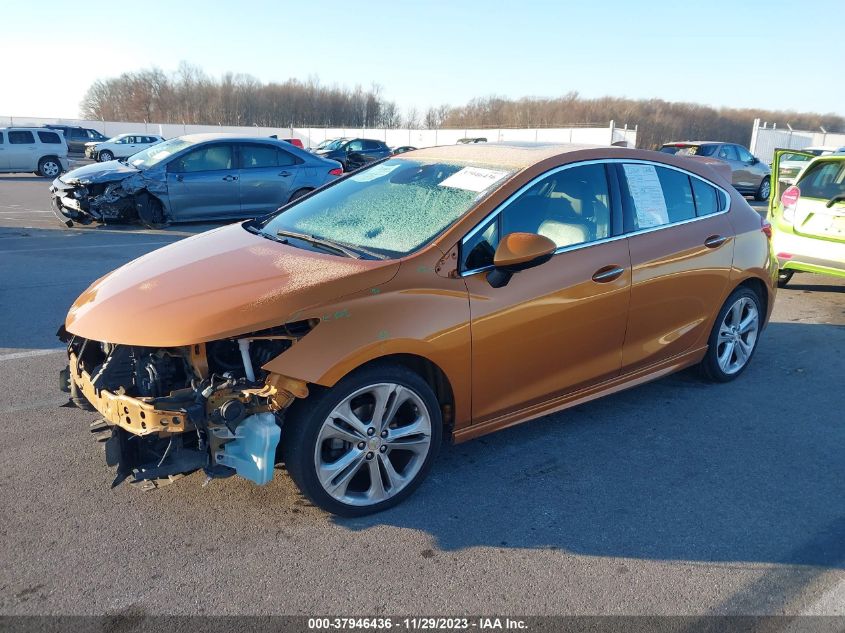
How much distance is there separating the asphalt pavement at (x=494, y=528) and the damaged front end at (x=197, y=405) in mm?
360

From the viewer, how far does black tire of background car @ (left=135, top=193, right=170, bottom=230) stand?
36.4ft

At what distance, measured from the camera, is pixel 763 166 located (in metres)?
20.5

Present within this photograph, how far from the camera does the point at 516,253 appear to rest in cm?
327

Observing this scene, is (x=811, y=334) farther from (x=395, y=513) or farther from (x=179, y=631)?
(x=179, y=631)

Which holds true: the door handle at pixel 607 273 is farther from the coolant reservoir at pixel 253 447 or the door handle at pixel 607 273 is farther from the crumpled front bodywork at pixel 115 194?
the crumpled front bodywork at pixel 115 194

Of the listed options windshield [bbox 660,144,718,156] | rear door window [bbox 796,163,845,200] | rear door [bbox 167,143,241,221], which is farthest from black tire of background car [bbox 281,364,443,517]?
windshield [bbox 660,144,718,156]

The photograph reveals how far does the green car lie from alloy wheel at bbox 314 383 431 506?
233 inches

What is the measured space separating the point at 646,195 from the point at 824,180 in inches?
183

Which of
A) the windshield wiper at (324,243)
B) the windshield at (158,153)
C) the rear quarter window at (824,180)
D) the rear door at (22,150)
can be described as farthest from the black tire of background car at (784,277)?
the rear door at (22,150)

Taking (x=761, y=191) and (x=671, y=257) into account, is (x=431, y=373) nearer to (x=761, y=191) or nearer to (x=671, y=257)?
(x=671, y=257)

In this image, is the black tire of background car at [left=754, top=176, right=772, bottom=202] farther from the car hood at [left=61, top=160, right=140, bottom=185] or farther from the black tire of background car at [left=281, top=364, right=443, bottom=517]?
the black tire of background car at [left=281, top=364, right=443, bottom=517]

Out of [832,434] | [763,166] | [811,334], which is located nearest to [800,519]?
[832,434]

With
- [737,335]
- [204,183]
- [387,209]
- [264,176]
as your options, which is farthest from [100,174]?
[737,335]

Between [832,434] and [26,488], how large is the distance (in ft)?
15.3
